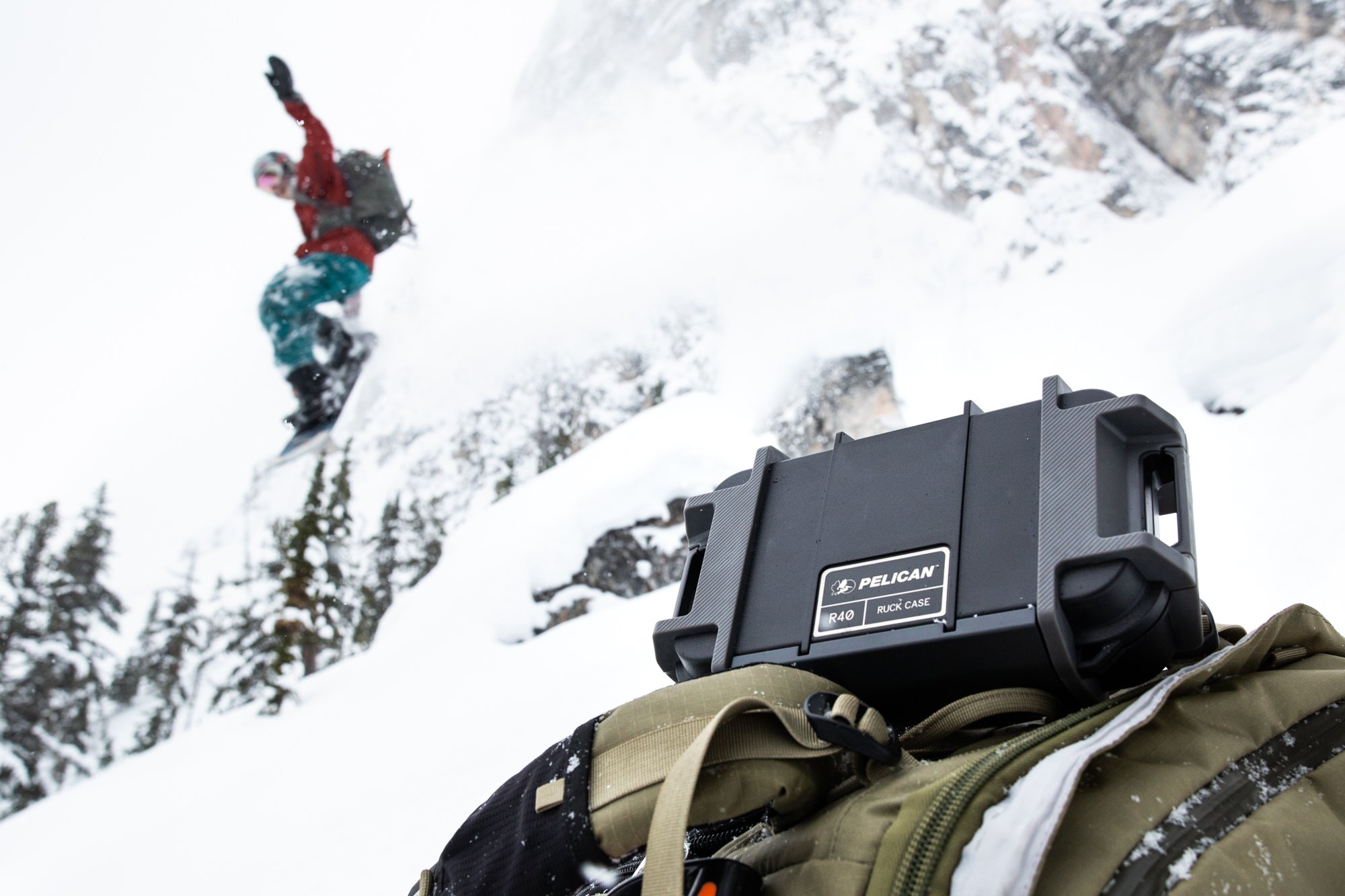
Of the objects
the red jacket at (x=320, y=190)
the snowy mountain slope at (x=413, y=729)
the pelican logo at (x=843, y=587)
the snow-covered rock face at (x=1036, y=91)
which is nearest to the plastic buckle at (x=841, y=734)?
the pelican logo at (x=843, y=587)

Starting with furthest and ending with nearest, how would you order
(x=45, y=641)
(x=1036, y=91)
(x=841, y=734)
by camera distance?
1. (x=1036, y=91)
2. (x=45, y=641)
3. (x=841, y=734)

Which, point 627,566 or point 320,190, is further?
point 627,566

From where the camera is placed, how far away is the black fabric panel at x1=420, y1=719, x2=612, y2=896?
1.01 m

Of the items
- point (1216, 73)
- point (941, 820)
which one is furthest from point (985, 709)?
point (1216, 73)

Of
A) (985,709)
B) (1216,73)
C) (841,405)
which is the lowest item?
(985,709)

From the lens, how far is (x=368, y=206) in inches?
299

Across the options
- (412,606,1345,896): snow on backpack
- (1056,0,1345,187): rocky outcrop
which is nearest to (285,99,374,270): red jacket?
(412,606,1345,896): snow on backpack

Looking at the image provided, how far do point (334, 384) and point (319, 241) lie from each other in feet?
4.63

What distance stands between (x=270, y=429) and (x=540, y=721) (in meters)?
86.2

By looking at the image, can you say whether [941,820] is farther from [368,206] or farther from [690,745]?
[368,206]

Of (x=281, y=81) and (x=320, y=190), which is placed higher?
(x=281, y=81)

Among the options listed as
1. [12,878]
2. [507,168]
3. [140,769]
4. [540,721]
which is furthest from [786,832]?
[507,168]

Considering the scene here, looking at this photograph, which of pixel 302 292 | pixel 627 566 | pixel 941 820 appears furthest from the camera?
pixel 627 566

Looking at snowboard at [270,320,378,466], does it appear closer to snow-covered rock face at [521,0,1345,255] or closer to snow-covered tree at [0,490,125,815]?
snow-covered tree at [0,490,125,815]
